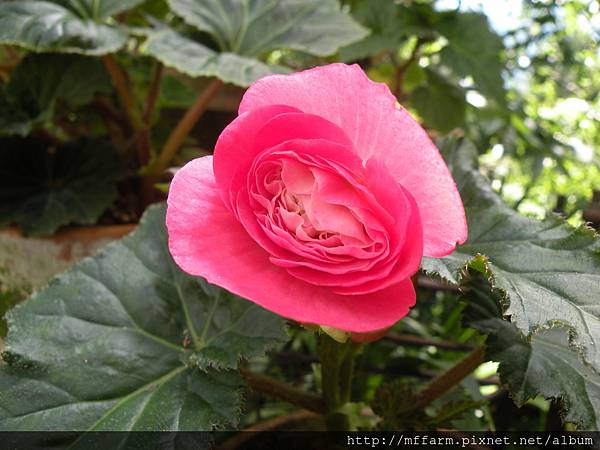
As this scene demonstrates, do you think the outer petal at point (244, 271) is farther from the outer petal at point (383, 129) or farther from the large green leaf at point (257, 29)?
the large green leaf at point (257, 29)

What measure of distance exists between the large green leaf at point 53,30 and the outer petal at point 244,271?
1.59 feet

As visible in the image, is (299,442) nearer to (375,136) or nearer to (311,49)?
(375,136)

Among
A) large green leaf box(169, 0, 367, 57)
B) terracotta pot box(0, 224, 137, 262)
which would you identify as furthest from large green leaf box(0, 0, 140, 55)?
terracotta pot box(0, 224, 137, 262)

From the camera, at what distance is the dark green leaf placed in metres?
1.21

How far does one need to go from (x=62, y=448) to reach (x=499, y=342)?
38 centimetres

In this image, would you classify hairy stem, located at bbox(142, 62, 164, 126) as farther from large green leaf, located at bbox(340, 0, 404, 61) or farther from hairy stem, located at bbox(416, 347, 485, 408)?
hairy stem, located at bbox(416, 347, 485, 408)

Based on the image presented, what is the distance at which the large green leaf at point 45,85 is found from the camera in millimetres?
884

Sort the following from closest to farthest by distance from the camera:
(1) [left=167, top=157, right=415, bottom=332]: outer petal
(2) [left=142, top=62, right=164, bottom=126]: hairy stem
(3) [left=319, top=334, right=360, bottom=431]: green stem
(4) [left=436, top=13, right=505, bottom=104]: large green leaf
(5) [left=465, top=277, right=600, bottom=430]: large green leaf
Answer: (1) [left=167, top=157, right=415, bottom=332]: outer petal → (5) [left=465, top=277, right=600, bottom=430]: large green leaf → (3) [left=319, top=334, right=360, bottom=431]: green stem → (2) [left=142, top=62, right=164, bottom=126]: hairy stem → (4) [left=436, top=13, right=505, bottom=104]: large green leaf

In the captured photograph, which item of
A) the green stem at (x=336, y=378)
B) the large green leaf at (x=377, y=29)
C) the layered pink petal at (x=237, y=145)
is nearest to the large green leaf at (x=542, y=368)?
the green stem at (x=336, y=378)

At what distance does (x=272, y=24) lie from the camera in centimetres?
93

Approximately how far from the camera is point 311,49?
0.87 m

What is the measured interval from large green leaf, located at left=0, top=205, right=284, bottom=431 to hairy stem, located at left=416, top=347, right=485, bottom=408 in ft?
0.66

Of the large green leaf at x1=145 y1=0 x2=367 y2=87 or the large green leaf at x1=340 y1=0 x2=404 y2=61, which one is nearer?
the large green leaf at x1=145 y1=0 x2=367 y2=87

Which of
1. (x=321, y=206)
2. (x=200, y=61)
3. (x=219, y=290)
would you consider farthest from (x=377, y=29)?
(x=321, y=206)
